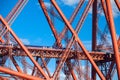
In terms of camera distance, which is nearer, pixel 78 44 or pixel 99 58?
pixel 78 44

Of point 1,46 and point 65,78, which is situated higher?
point 1,46

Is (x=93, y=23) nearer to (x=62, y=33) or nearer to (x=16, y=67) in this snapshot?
(x=62, y=33)

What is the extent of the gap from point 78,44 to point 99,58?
19.0ft

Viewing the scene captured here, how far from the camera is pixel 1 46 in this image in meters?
40.6

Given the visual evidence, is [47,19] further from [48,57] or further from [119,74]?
[119,74]

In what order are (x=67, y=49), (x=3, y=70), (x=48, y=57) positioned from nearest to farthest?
(x=3, y=70) < (x=67, y=49) < (x=48, y=57)

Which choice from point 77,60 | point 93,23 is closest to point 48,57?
point 77,60

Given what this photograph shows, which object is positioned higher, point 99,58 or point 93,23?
point 93,23

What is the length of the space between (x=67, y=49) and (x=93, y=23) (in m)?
6.10

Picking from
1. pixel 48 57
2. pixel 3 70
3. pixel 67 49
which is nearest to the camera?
pixel 3 70

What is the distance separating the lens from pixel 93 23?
45594 mm

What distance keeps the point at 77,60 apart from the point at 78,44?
11.5 ft

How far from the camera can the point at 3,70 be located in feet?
109

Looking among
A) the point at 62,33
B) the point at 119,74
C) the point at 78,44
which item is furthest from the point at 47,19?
the point at 119,74
